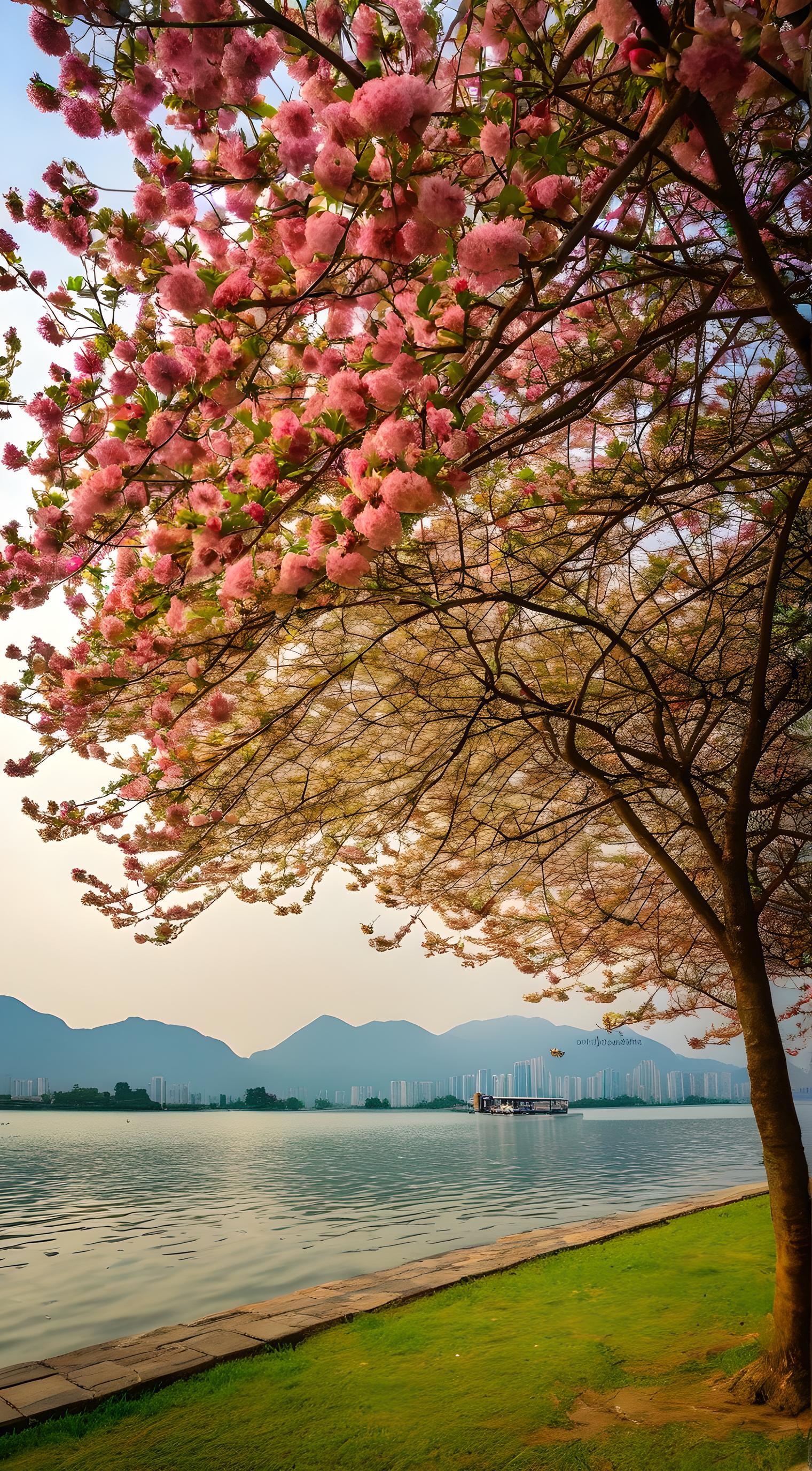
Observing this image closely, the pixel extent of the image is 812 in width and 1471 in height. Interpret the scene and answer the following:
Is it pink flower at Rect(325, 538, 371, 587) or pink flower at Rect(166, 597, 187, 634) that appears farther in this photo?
pink flower at Rect(166, 597, 187, 634)

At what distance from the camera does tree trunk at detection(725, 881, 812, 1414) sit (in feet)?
10.3

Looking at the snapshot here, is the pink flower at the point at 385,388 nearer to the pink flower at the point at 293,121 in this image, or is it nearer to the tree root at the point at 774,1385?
the pink flower at the point at 293,121

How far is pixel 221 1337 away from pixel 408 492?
4892mm

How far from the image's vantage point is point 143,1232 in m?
9.93

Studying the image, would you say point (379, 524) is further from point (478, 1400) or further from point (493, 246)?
point (478, 1400)

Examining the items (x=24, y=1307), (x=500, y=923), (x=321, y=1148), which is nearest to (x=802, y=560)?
(x=500, y=923)

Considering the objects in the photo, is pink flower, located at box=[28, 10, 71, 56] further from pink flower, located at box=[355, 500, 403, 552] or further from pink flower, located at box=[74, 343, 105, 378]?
pink flower, located at box=[355, 500, 403, 552]

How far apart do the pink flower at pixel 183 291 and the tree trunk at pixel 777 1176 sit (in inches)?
117

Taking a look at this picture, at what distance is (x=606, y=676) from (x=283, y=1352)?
13.5ft

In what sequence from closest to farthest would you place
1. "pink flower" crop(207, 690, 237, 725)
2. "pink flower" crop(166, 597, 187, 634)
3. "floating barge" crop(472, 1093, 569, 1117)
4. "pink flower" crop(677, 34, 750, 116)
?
"pink flower" crop(677, 34, 750, 116) < "pink flower" crop(166, 597, 187, 634) < "pink flower" crop(207, 690, 237, 725) < "floating barge" crop(472, 1093, 569, 1117)

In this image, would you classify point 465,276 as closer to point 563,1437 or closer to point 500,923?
point 563,1437

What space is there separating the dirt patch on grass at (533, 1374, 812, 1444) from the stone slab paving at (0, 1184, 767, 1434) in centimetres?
196

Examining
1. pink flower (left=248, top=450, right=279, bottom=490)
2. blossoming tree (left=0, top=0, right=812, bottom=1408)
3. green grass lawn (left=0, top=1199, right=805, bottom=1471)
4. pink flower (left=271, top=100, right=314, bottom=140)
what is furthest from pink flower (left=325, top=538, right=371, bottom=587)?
green grass lawn (left=0, top=1199, right=805, bottom=1471)

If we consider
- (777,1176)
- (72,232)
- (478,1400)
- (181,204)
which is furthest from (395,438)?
(478,1400)
